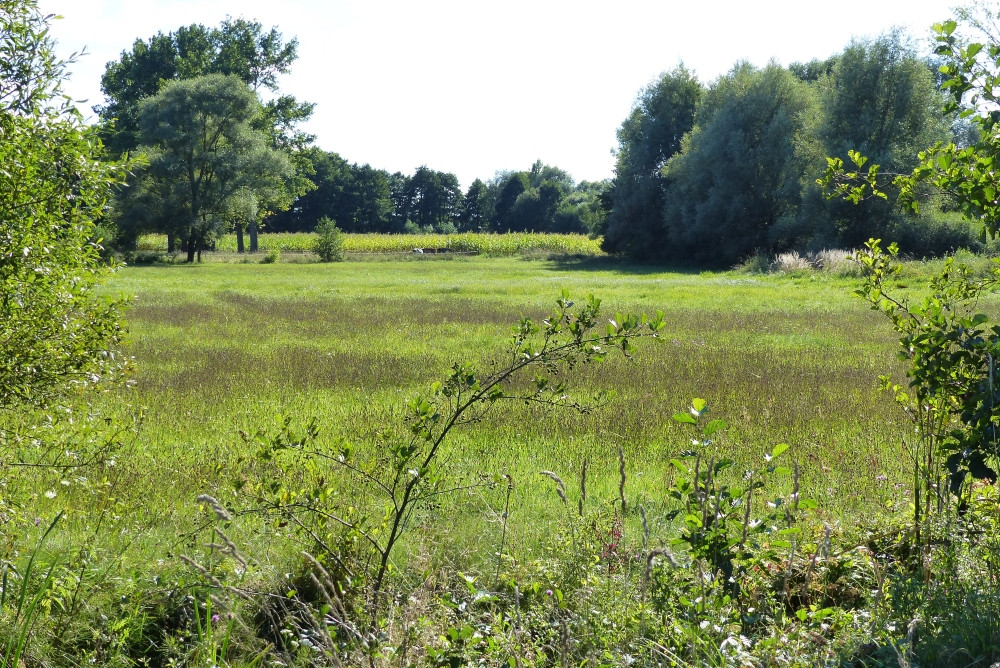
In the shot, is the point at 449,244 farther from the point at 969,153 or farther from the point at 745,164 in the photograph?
the point at 969,153

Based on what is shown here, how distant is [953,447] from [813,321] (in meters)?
15.5

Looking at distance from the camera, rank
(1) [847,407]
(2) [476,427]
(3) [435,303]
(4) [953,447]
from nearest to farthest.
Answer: (4) [953,447], (2) [476,427], (1) [847,407], (3) [435,303]

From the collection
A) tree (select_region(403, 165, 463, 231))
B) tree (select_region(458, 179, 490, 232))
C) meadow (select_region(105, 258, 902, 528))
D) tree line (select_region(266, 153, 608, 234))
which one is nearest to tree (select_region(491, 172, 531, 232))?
tree line (select_region(266, 153, 608, 234))

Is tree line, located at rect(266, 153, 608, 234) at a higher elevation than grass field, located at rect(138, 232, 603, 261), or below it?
higher

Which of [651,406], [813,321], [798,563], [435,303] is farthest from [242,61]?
[798,563]

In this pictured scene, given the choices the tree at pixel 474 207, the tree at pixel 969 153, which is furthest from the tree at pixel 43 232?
the tree at pixel 474 207

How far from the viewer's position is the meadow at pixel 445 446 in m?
4.58

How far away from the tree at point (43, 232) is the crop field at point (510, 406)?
1182 millimetres

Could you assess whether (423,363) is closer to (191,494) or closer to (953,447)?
(191,494)

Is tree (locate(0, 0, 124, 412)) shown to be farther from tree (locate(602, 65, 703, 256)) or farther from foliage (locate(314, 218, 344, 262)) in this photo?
foliage (locate(314, 218, 344, 262))

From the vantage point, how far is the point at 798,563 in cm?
422

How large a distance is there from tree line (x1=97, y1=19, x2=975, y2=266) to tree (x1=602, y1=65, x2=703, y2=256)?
0.33 ft

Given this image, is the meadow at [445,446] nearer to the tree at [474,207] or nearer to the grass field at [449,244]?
the grass field at [449,244]

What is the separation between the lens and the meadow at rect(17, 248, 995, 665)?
458cm
